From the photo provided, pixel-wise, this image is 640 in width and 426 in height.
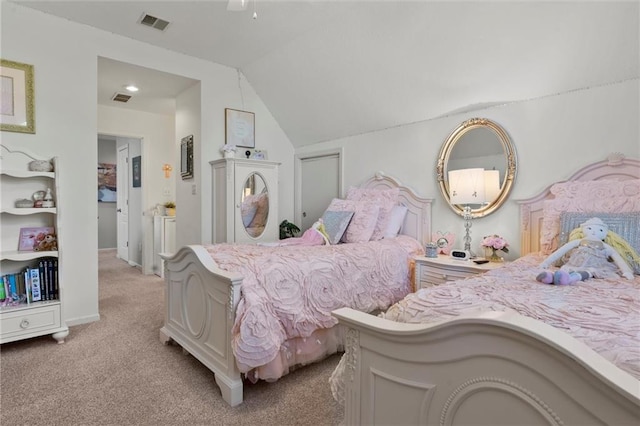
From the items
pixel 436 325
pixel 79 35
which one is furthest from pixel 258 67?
pixel 436 325

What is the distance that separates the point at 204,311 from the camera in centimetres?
220

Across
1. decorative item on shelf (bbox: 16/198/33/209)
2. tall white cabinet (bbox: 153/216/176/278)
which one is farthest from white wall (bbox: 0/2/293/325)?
tall white cabinet (bbox: 153/216/176/278)

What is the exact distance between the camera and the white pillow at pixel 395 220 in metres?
3.26

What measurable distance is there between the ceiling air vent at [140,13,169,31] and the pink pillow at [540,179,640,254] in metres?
3.50

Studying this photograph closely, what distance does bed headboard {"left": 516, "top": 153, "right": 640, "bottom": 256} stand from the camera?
2.21 m

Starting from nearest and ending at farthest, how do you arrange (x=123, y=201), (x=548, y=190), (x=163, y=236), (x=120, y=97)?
(x=548, y=190), (x=120, y=97), (x=163, y=236), (x=123, y=201)

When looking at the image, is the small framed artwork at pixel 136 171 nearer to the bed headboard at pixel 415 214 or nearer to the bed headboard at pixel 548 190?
the bed headboard at pixel 415 214

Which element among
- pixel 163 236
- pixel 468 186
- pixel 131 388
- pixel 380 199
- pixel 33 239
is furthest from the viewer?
pixel 163 236

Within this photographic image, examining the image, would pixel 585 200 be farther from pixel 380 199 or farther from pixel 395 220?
pixel 380 199

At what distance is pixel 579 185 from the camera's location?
2.33 meters

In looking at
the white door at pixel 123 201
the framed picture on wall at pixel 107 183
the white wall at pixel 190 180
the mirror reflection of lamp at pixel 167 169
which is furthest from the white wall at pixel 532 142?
the framed picture on wall at pixel 107 183

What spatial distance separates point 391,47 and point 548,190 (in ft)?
5.52

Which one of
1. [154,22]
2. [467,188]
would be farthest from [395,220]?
[154,22]

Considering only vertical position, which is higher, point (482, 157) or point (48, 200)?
point (482, 157)
